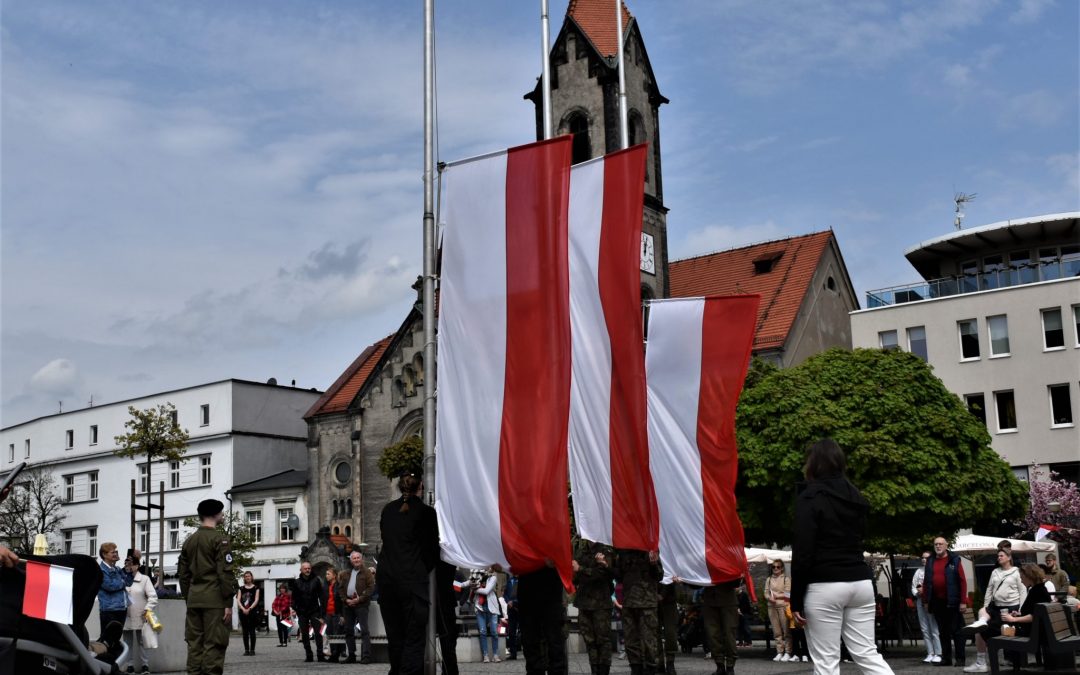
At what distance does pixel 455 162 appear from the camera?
1131 centimetres

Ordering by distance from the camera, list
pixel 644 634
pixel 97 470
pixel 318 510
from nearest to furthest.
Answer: pixel 644 634 < pixel 318 510 < pixel 97 470

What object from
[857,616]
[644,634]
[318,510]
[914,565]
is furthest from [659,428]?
[318,510]

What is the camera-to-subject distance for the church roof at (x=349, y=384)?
206 ft

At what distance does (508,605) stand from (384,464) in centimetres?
2705

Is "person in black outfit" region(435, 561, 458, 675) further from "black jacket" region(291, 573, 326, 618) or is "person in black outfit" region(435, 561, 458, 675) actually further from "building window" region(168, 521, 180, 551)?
"building window" region(168, 521, 180, 551)

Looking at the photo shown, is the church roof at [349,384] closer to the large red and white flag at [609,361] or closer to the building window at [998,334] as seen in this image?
the building window at [998,334]

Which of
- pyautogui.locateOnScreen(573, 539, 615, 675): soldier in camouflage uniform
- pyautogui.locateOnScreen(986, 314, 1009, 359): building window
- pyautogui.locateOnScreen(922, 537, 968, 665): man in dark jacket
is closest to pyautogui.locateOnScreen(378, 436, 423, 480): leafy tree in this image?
pyautogui.locateOnScreen(986, 314, 1009, 359): building window

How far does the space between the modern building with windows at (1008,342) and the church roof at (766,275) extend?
3275 mm

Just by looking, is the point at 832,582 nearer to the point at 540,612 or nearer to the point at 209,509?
the point at 540,612

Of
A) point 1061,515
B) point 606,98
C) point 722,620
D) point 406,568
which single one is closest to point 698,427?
point 722,620

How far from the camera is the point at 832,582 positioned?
26.5 ft

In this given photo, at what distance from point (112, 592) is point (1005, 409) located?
42812 millimetres

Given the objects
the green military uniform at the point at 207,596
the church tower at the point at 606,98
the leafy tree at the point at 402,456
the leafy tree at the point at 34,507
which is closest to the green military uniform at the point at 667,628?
the green military uniform at the point at 207,596

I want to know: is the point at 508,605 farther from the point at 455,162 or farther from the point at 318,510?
the point at 318,510
